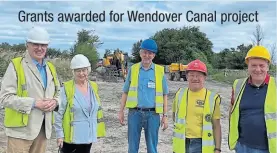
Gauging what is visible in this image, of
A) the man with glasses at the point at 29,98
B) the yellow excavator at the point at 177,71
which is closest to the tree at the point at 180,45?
the yellow excavator at the point at 177,71

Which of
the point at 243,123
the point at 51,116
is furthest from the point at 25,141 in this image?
the point at 243,123

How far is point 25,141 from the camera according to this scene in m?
3.81

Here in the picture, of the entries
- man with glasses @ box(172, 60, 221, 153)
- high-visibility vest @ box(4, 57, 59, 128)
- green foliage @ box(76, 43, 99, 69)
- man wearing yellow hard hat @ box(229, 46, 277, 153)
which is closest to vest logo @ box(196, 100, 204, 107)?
man with glasses @ box(172, 60, 221, 153)

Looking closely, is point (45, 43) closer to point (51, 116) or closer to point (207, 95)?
point (51, 116)

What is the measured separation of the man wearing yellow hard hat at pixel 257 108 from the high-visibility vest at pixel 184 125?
0.28m

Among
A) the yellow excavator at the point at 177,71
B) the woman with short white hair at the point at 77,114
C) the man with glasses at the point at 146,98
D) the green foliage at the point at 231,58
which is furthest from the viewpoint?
the green foliage at the point at 231,58

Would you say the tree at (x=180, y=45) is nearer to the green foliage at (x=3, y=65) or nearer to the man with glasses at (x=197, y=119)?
the green foliage at (x=3, y=65)

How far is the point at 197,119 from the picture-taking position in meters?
3.89

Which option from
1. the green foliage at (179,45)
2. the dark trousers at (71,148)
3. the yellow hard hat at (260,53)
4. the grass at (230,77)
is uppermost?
the green foliage at (179,45)

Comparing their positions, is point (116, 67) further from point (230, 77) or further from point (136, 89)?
point (136, 89)

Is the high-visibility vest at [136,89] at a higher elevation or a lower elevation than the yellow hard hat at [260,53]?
lower

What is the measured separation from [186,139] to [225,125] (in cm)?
621

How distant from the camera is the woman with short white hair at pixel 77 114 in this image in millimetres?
4270

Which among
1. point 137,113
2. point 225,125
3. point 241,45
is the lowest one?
point 225,125
